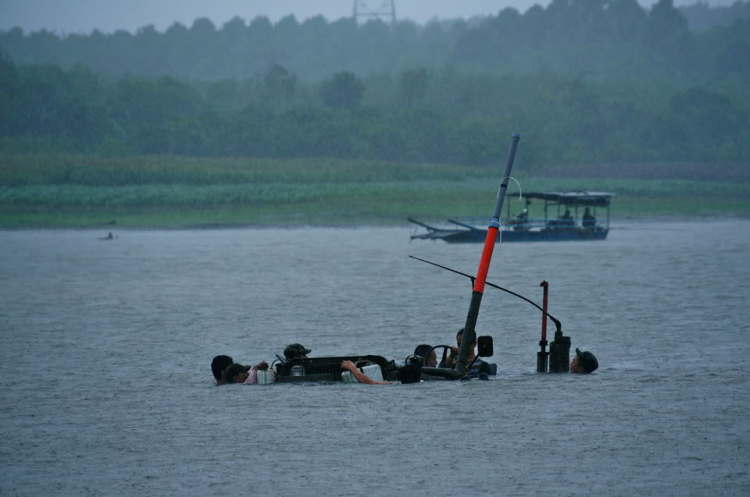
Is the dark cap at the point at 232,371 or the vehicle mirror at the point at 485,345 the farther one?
the dark cap at the point at 232,371

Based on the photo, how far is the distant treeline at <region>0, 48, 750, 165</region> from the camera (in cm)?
10988

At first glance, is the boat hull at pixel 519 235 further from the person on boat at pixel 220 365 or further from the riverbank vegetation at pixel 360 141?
the person on boat at pixel 220 365

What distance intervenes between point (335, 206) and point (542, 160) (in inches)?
1400

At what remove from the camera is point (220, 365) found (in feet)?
60.1

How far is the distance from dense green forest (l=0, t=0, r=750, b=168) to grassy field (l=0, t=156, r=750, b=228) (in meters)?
6.93

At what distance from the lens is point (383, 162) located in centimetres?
10681

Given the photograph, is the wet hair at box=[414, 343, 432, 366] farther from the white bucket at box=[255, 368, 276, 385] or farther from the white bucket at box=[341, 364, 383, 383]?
the white bucket at box=[255, 368, 276, 385]

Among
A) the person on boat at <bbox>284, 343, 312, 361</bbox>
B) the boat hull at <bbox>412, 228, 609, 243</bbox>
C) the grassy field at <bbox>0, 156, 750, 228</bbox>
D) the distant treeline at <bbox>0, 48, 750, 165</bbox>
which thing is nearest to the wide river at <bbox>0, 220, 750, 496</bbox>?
the person on boat at <bbox>284, 343, 312, 361</bbox>

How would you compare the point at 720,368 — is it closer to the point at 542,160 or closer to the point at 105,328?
the point at 105,328

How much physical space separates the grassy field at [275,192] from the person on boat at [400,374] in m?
59.1

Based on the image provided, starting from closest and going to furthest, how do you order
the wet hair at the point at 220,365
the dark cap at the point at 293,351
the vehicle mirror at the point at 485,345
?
the vehicle mirror at the point at 485,345, the dark cap at the point at 293,351, the wet hair at the point at 220,365

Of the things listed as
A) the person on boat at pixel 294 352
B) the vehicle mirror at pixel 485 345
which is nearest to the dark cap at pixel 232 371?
the person on boat at pixel 294 352

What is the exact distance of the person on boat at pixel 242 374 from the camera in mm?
18172

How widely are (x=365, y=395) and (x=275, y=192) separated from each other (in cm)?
7070
